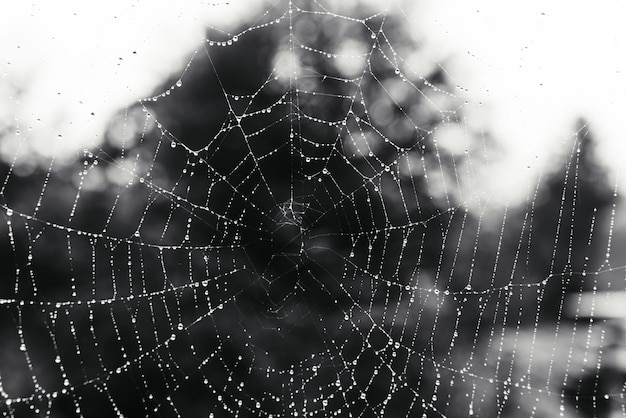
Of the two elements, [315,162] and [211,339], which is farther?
[211,339]

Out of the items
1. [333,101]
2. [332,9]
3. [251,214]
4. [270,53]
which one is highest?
[332,9]

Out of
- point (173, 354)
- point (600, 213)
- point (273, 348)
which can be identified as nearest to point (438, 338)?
point (273, 348)

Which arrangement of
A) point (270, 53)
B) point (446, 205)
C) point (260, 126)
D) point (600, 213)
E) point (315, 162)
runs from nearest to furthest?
1. point (600, 213)
2. point (446, 205)
3. point (315, 162)
4. point (260, 126)
5. point (270, 53)

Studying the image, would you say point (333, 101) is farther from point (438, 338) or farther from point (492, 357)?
point (492, 357)

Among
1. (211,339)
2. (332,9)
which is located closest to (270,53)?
(332,9)

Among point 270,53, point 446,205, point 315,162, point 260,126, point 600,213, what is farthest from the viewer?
point 270,53

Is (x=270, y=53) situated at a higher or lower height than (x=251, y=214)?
higher

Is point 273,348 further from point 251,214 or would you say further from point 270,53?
point 270,53
